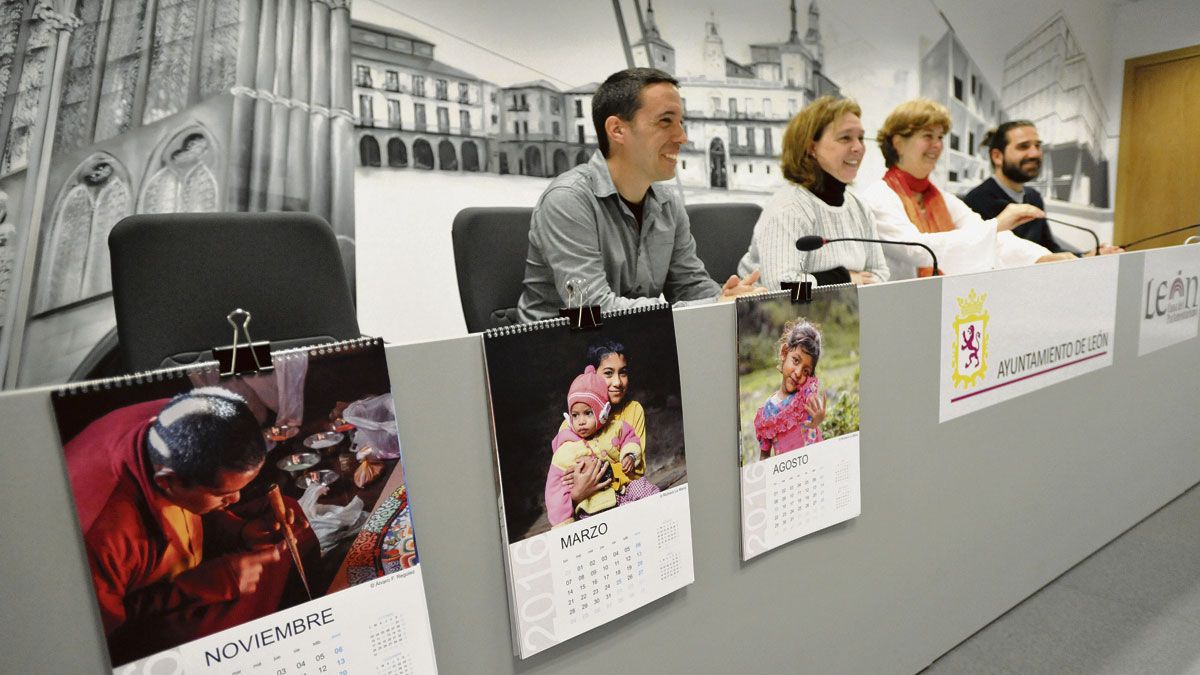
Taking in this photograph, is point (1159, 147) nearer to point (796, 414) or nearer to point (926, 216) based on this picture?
point (926, 216)

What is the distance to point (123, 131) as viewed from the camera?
1.77 m

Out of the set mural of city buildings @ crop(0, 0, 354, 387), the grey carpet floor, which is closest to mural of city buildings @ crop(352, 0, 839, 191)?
mural of city buildings @ crop(0, 0, 354, 387)

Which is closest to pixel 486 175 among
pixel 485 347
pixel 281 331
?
pixel 281 331

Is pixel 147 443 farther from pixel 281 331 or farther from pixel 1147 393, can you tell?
pixel 1147 393

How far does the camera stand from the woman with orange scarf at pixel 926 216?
5.96 feet

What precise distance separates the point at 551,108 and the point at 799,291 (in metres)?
2.01

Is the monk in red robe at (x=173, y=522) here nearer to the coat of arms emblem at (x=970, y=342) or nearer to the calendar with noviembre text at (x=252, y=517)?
→ the calendar with noviembre text at (x=252, y=517)

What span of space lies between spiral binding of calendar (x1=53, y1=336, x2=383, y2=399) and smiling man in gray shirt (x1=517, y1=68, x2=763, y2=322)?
822 mm

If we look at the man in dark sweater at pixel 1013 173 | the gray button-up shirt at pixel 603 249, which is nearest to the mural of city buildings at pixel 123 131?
the gray button-up shirt at pixel 603 249

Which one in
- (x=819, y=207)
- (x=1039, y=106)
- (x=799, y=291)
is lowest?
(x=799, y=291)

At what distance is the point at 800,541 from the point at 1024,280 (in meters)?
0.64

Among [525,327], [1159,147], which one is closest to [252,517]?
[525,327]

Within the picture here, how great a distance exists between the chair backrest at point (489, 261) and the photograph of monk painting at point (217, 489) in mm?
877

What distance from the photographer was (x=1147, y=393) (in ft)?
5.08
